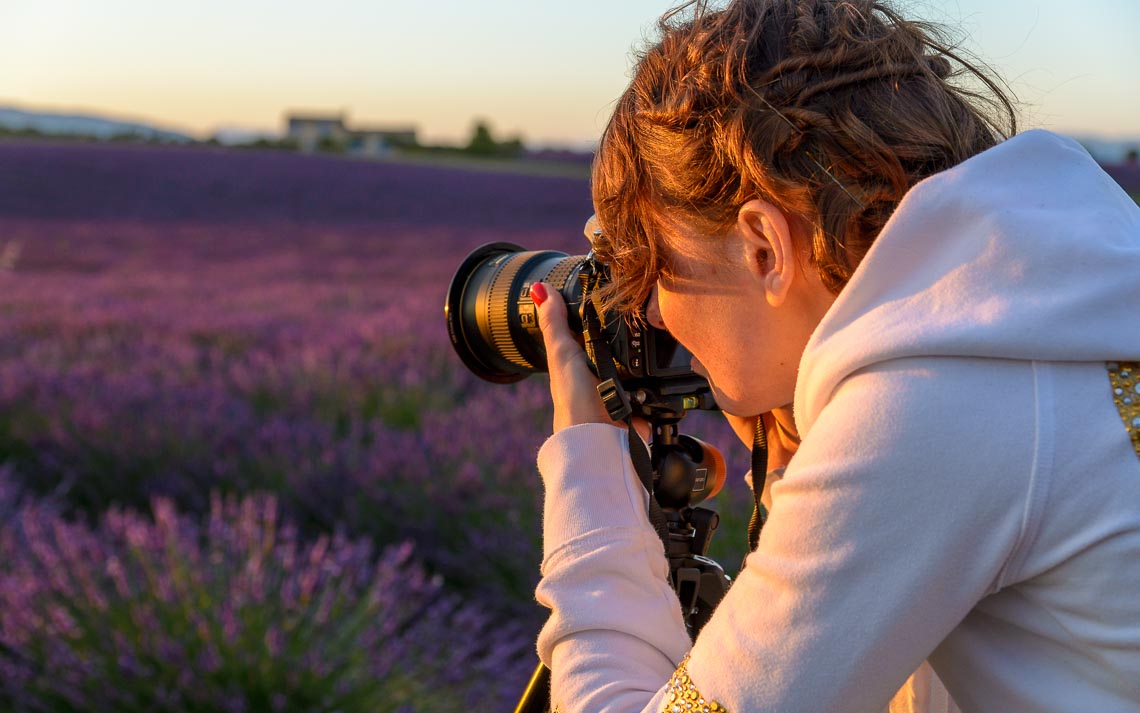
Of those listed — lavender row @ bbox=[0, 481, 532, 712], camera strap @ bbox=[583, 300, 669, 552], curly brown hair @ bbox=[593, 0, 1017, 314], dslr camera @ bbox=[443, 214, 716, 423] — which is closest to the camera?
curly brown hair @ bbox=[593, 0, 1017, 314]

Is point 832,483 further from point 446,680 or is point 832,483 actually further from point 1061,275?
point 446,680

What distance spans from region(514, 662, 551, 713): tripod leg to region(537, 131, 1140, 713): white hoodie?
0.47 metres

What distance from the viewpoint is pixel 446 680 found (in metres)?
2.14

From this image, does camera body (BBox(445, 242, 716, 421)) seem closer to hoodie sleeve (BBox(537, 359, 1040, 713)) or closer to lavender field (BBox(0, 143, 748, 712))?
hoodie sleeve (BBox(537, 359, 1040, 713))

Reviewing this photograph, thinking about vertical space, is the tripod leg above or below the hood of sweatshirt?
below

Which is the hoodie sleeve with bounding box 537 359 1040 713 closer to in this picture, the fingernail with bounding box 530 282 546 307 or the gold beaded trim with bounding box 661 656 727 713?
the gold beaded trim with bounding box 661 656 727 713

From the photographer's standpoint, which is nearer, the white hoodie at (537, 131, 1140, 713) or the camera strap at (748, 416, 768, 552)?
the white hoodie at (537, 131, 1140, 713)

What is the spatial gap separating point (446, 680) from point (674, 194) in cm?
150

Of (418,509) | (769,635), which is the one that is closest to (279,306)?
(418,509)

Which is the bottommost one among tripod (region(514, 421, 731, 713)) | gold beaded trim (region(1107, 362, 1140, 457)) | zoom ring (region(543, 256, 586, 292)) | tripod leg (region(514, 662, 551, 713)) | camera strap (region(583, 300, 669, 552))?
tripod leg (region(514, 662, 551, 713))

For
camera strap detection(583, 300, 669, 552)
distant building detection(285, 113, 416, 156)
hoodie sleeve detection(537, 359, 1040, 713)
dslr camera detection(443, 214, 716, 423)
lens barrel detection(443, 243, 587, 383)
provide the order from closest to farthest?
hoodie sleeve detection(537, 359, 1040, 713) → camera strap detection(583, 300, 669, 552) → dslr camera detection(443, 214, 716, 423) → lens barrel detection(443, 243, 587, 383) → distant building detection(285, 113, 416, 156)

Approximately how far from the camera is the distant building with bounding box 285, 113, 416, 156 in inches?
943

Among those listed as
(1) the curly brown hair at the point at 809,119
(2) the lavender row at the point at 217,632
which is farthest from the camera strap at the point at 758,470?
(2) the lavender row at the point at 217,632

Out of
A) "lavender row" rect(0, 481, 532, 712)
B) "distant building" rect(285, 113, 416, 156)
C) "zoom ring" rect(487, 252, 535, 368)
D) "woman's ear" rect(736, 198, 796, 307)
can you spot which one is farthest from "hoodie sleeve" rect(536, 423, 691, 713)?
"distant building" rect(285, 113, 416, 156)
